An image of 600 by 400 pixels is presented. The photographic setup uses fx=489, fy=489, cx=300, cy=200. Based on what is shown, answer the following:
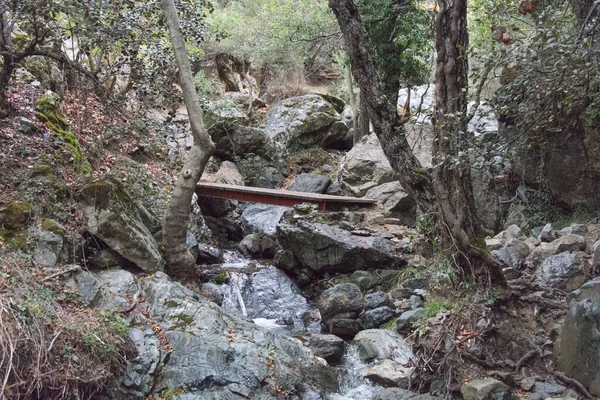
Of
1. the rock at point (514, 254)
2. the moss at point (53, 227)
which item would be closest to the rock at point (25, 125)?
the moss at point (53, 227)

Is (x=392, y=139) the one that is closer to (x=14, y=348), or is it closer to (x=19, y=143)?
(x=14, y=348)

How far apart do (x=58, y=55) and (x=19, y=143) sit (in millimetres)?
1280

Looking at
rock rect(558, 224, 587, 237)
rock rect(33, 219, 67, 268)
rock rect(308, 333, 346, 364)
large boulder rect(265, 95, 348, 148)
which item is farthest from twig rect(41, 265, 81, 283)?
large boulder rect(265, 95, 348, 148)

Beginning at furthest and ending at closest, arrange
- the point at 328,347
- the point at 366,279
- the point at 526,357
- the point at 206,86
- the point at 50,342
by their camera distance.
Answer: the point at 206,86 < the point at 366,279 < the point at 328,347 < the point at 526,357 < the point at 50,342

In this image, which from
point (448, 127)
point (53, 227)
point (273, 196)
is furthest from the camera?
point (273, 196)

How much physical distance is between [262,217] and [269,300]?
162 inches

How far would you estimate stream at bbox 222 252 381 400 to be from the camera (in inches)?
282

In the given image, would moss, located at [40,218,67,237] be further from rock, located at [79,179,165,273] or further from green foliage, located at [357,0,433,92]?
green foliage, located at [357,0,433,92]

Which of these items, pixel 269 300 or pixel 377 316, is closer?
pixel 377 316

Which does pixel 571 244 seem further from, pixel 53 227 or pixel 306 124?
pixel 306 124

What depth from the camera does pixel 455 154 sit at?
4.84m

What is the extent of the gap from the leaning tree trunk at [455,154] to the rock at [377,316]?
1.58 meters

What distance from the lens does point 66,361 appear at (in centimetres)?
394

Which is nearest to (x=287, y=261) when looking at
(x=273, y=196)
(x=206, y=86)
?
(x=273, y=196)
